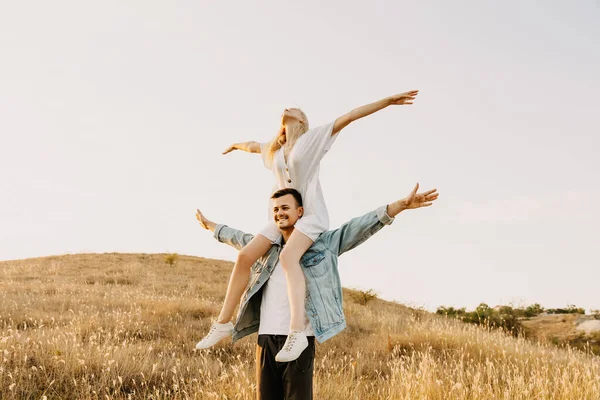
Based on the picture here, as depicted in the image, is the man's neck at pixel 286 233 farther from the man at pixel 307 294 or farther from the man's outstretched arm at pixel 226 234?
the man's outstretched arm at pixel 226 234

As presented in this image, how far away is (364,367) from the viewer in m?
7.45

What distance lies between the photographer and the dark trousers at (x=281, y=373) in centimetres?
324

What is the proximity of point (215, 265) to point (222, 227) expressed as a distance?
22.3 meters

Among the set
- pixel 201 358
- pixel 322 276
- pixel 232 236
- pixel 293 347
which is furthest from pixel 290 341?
pixel 201 358

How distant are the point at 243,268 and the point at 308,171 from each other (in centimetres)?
88

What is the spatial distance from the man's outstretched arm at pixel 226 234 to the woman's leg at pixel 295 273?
0.68 m

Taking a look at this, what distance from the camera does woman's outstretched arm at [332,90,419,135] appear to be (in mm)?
3758

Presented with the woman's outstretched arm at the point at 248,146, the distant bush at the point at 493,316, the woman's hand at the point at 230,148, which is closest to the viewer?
the woman's outstretched arm at the point at 248,146

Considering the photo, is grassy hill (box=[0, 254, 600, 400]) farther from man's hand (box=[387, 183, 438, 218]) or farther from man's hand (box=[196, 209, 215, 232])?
man's hand (box=[387, 183, 438, 218])

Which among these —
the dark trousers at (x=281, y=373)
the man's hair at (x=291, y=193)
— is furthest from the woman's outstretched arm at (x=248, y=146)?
the dark trousers at (x=281, y=373)

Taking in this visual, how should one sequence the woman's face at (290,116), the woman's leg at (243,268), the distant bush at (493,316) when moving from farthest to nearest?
the distant bush at (493,316) → the woman's face at (290,116) → the woman's leg at (243,268)

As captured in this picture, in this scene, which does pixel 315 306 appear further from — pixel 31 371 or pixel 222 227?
pixel 31 371

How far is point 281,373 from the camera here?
3.40m

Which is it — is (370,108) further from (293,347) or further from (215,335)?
(215,335)
